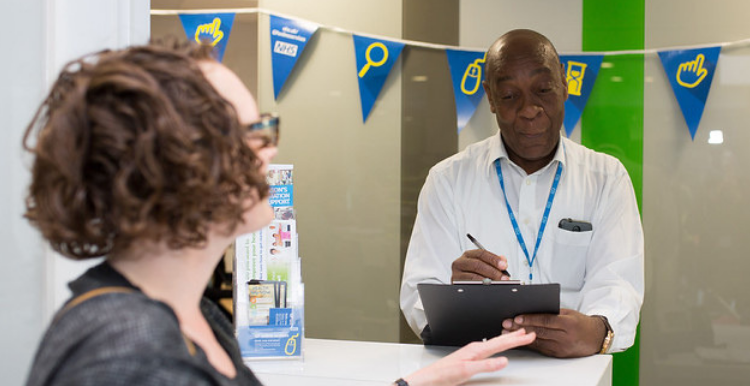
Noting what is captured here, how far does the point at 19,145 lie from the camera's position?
4.78ft

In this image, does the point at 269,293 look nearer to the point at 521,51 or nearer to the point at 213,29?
the point at 521,51

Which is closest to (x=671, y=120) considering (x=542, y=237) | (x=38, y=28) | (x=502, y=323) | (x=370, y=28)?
(x=370, y=28)

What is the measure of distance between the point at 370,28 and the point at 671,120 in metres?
1.66

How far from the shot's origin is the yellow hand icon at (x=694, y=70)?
13.1ft

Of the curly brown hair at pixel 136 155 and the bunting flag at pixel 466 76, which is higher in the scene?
the bunting flag at pixel 466 76

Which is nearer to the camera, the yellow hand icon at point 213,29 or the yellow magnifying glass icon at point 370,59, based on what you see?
the yellow hand icon at point 213,29

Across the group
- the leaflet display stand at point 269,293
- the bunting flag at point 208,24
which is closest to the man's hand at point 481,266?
the leaflet display stand at point 269,293

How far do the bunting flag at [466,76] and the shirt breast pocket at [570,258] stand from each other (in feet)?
6.17

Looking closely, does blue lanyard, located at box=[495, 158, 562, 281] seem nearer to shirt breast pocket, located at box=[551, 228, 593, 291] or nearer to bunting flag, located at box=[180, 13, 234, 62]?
shirt breast pocket, located at box=[551, 228, 593, 291]

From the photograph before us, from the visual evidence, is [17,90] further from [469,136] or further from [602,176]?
[469,136]

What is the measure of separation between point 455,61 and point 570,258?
2004mm

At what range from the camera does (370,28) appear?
160 inches

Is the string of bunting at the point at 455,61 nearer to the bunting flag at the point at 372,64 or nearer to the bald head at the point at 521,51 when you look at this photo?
the bunting flag at the point at 372,64

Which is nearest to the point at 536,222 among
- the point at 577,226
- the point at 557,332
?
the point at 577,226
